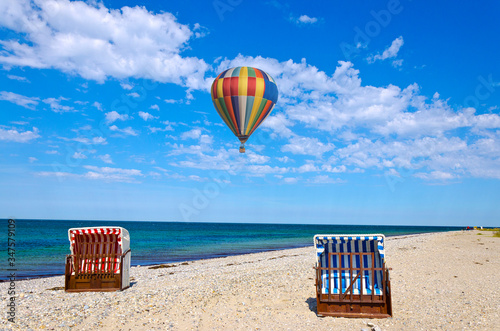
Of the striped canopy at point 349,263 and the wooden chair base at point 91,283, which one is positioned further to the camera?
the wooden chair base at point 91,283

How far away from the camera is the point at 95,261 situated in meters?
13.4

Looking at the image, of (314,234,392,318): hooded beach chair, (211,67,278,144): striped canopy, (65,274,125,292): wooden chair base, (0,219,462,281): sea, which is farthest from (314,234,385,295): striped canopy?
(211,67,278,144): striped canopy

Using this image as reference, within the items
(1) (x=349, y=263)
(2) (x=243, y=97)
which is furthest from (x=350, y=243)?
(2) (x=243, y=97)

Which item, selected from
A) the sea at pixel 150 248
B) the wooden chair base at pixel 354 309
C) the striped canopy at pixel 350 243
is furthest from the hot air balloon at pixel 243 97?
the wooden chair base at pixel 354 309

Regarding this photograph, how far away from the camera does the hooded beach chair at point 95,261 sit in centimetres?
1328

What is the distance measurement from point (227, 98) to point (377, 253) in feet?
60.1

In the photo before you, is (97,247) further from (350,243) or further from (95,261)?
(350,243)

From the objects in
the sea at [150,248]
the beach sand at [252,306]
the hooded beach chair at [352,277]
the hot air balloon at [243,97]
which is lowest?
the sea at [150,248]

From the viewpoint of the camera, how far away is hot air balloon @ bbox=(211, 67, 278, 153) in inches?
1024

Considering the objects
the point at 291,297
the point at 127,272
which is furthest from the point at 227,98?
the point at 291,297

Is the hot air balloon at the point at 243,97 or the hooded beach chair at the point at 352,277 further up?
the hot air balloon at the point at 243,97

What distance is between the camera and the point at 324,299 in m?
9.89

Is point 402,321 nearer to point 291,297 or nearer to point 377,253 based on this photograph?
point 377,253

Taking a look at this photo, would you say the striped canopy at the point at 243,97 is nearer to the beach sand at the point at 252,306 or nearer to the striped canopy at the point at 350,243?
the beach sand at the point at 252,306
